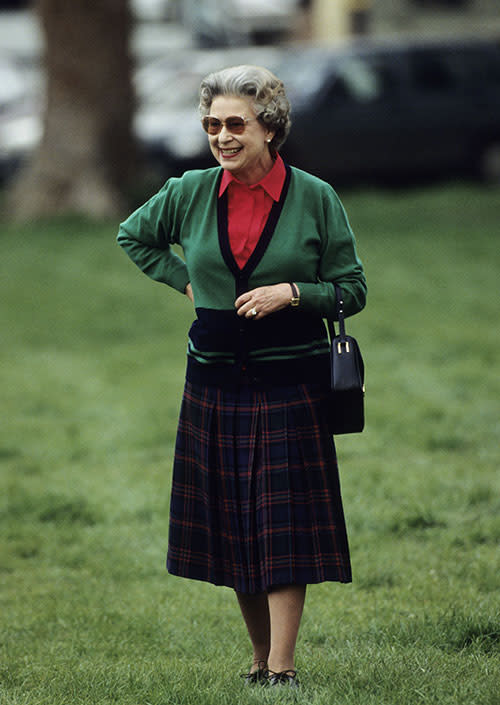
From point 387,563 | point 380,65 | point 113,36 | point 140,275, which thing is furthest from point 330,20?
point 387,563

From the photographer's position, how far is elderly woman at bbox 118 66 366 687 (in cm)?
344

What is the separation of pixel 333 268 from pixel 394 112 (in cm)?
1433

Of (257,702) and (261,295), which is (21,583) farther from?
(261,295)

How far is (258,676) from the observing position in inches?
146

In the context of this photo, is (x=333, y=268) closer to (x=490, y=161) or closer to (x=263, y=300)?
(x=263, y=300)

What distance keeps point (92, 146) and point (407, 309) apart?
20.5ft

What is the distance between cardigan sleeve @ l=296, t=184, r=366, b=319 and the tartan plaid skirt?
267 mm

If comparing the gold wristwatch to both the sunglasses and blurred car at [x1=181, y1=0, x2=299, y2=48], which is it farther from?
blurred car at [x1=181, y1=0, x2=299, y2=48]

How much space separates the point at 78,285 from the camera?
11.9 meters

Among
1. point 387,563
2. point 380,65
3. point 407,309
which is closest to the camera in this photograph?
point 387,563

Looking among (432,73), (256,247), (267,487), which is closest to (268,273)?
(256,247)

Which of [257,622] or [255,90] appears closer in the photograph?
[255,90]

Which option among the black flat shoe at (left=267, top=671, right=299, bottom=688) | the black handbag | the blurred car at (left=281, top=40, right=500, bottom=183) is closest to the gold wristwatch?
the black handbag

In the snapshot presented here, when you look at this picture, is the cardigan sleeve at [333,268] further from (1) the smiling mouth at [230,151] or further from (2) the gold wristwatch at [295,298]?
(1) the smiling mouth at [230,151]
